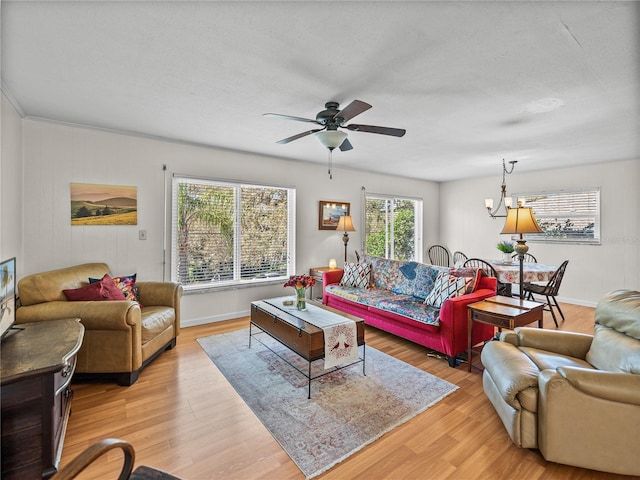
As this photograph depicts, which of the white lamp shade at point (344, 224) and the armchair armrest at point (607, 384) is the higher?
the white lamp shade at point (344, 224)

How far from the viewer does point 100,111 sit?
2896 millimetres

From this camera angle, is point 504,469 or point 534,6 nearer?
point 534,6

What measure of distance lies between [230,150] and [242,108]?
157 cm

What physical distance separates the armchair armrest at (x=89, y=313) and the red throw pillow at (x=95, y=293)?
0.18m

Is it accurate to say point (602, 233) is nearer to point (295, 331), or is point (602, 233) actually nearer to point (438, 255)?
point (438, 255)

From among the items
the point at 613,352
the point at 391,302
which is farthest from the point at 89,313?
the point at 613,352

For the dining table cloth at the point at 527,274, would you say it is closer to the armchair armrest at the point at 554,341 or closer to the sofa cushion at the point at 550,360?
the armchair armrest at the point at 554,341

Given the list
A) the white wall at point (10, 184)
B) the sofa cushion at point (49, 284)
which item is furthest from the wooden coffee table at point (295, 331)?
the white wall at point (10, 184)

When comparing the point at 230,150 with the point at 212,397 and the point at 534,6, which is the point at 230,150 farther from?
the point at 534,6

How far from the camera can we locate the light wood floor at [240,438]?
1.67m

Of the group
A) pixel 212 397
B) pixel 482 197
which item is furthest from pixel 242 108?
pixel 482 197

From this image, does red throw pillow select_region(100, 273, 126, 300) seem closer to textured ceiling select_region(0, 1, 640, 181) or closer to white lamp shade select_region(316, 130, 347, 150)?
textured ceiling select_region(0, 1, 640, 181)

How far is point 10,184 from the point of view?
2.63m

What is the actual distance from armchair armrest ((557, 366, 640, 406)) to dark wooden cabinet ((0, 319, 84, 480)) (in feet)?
9.09
